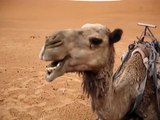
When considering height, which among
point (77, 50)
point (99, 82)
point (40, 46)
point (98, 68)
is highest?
point (77, 50)

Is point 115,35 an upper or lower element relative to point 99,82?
upper

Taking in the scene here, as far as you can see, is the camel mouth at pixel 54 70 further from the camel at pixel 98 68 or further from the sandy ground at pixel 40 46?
the sandy ground at pixel 40 46

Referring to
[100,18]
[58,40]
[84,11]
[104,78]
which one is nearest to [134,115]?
[104,78]

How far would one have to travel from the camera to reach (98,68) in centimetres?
289

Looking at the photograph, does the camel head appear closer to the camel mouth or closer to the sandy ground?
the camel mouth

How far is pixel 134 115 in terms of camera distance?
333 cm

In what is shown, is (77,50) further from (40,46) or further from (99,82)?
(40,46)

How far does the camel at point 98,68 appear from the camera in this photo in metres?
2.61

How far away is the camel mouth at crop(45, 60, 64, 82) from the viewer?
8.54ft

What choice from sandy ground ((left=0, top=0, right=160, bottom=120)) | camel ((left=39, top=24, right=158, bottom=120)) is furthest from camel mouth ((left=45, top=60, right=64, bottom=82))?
sandy ground ((left=0, top=0, right=160, bottom=120))

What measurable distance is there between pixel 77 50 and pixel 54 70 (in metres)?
0.27

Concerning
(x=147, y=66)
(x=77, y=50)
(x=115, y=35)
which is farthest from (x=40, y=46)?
(x=77, y=50)

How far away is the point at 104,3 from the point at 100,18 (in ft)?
13.4

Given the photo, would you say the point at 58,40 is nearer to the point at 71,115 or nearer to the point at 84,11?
the point at 71,115
